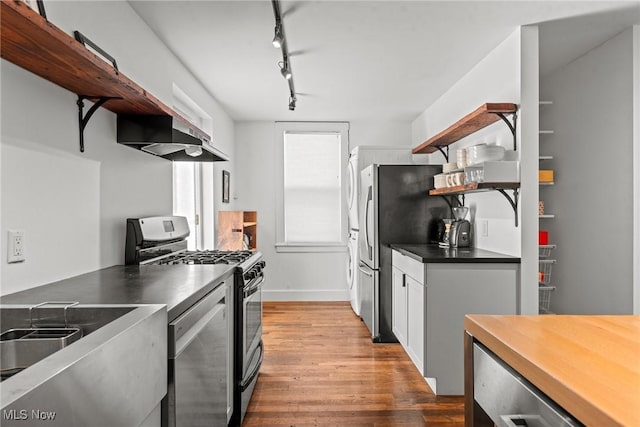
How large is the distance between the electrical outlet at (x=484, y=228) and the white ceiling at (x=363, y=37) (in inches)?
53.4

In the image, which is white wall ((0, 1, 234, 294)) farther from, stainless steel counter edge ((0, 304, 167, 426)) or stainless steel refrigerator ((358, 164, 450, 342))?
stainless steel refrigerator ((358, 164, 450, 342))

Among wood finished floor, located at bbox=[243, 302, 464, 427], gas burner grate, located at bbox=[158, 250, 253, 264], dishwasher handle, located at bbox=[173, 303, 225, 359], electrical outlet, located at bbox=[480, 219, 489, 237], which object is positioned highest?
electrical outlet, located at bbox=[480, 219, 489, 237]

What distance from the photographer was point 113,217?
2355 mm

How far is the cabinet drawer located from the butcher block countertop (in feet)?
5.52

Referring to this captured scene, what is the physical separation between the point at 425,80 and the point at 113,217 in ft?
10.1

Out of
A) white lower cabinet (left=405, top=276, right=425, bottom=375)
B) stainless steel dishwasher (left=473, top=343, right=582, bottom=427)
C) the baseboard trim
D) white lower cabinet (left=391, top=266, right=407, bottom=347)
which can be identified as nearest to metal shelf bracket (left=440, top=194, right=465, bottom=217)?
white lower cabinet (left=391, top=266, right=407, bottom=347)

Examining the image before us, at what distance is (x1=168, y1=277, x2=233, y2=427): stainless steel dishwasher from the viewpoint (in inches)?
55.8

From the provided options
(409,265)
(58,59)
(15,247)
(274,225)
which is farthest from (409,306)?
(274,225)

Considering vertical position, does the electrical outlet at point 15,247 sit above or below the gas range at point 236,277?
above

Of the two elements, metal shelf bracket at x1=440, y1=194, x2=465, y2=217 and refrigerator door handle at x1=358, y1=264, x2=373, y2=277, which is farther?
refrigerator door handle at x1=358, y1=264, x2=373, y2=277

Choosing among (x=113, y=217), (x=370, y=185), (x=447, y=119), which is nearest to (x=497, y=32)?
(x=447, y=119)

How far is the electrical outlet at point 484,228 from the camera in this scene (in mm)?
3369

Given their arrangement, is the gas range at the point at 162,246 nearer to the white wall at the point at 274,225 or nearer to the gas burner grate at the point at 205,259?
the gas burner grate at the point at 205,259

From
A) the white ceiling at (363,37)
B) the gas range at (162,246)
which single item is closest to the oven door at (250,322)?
the gas range at (162,246)
